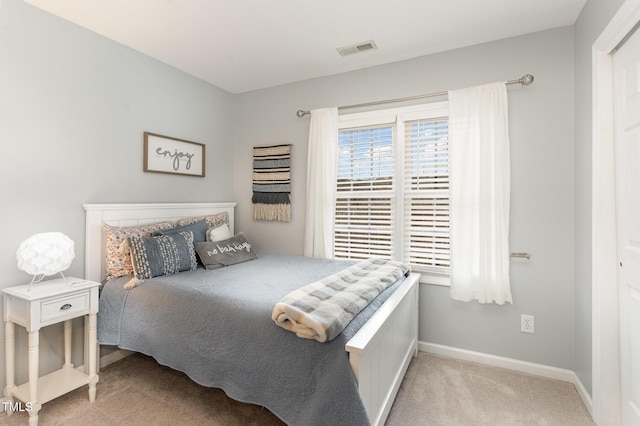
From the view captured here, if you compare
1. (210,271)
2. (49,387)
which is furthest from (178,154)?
(49,387)

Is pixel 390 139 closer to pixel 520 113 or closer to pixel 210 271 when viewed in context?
pixel 520 113

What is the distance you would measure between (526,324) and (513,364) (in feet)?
1.07

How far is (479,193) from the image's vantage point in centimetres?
247

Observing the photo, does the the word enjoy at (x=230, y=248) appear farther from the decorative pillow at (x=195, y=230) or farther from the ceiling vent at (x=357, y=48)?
the ceiling vent at (x=357, y=48)

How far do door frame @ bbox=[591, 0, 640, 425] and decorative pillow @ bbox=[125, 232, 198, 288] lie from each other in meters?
2.68

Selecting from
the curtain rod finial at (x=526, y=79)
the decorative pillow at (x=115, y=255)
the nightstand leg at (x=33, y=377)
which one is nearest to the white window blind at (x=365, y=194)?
the curtain rod finial at (x=526, y=79)

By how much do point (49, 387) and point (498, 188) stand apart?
3.30 metres

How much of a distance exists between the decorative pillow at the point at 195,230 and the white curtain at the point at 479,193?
2.13 meters

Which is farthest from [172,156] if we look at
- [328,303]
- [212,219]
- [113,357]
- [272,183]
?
[328,303]

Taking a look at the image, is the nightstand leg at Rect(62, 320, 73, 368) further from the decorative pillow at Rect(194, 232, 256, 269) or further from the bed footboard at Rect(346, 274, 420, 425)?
the bed footboard at Rect(346, 274, 420, 425)

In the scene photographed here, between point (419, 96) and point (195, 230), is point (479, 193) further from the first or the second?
point (195, 230)

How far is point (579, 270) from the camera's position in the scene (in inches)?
85.8

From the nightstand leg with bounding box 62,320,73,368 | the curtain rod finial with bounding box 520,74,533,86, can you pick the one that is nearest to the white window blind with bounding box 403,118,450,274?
the curtain rod finial with bounding box 520,74,533,86

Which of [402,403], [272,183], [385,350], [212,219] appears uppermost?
[272,183]
